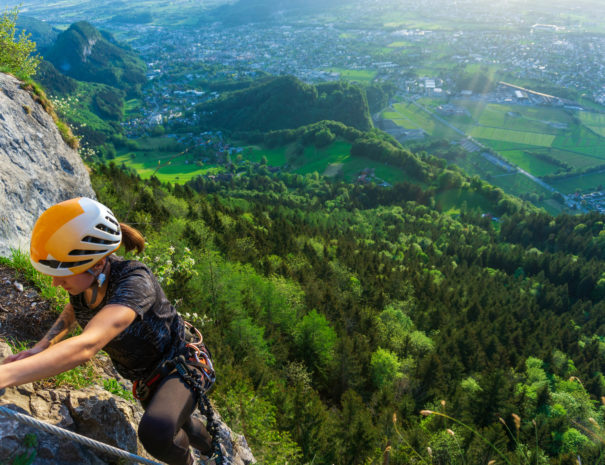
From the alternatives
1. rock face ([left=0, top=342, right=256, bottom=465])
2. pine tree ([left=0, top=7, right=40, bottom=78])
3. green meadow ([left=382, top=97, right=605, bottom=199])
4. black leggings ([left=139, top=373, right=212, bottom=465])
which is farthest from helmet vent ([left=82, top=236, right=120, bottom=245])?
green meadow ([left=382, top=97, right=605, bottom=199])

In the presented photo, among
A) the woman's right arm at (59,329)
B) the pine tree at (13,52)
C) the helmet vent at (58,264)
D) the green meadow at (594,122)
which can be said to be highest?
the pine tree at (13,52)

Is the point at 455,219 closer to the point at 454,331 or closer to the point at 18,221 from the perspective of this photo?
the point at 454,331

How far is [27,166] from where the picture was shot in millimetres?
12898

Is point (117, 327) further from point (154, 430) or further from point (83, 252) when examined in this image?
point (154, 430)

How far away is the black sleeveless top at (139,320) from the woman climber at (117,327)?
1 cm

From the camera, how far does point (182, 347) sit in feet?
15.3

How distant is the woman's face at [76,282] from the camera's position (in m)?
3.85

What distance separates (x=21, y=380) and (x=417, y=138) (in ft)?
653

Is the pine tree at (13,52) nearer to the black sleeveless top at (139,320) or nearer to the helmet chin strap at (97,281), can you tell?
the helmet chin strap at (97,281)

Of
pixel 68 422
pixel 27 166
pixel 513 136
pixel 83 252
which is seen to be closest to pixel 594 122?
pixel 513 136

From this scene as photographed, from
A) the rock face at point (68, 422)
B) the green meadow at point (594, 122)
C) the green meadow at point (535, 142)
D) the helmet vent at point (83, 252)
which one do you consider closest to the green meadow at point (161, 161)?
the green meadow at point (535, 142)

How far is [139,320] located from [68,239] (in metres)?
1.11

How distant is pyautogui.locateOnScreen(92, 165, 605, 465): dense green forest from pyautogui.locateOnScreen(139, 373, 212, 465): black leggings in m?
1.97

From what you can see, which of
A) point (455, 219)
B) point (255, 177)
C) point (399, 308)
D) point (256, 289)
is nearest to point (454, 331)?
point (399, 308)
